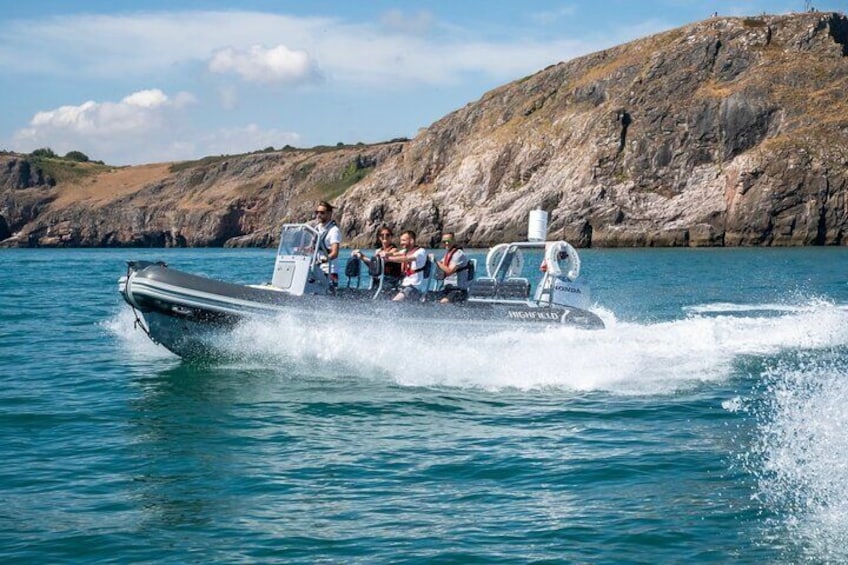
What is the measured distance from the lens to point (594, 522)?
8.38 m

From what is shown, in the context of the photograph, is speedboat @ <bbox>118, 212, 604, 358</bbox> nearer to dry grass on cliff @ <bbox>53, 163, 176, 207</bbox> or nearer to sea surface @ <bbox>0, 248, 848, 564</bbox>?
sea surface @ <bbox>0, 248, 848, 564</bbox>

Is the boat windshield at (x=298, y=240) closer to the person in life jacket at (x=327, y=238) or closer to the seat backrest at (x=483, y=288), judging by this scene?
the person in life jacket at (x=327, y=238)

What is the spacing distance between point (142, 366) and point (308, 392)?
416cm

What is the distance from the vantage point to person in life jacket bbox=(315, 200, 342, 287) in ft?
53.6

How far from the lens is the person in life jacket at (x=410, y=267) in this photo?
16766mm

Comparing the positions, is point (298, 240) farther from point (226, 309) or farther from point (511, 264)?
point (511, 264)

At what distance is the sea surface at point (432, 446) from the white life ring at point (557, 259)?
1445 millimetres

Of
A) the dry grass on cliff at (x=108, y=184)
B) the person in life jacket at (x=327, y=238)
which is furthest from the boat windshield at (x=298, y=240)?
the dry grass on cliff at (x=108, y=184)

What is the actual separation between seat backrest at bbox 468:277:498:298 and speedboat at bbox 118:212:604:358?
18 millimetres

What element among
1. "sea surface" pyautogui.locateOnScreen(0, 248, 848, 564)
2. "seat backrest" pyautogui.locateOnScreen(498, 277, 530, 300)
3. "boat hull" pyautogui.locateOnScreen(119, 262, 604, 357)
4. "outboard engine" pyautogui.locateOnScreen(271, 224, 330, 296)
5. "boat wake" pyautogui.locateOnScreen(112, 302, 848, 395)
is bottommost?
"sea surface" pyautogui.locateOnScreen(0, 248, 848, 564)

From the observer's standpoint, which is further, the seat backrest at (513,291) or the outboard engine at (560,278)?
the outboard engine at (560,278)

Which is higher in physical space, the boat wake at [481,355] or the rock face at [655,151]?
the rock face at [655,151]

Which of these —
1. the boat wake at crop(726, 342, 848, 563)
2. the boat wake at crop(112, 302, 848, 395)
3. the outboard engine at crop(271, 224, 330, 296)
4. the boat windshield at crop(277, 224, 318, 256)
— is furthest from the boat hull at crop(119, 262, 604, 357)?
the boat wake at crop(726, 342, 848, 563)

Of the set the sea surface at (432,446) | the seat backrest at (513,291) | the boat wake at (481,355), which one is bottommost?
the sea surface at (432,446)
